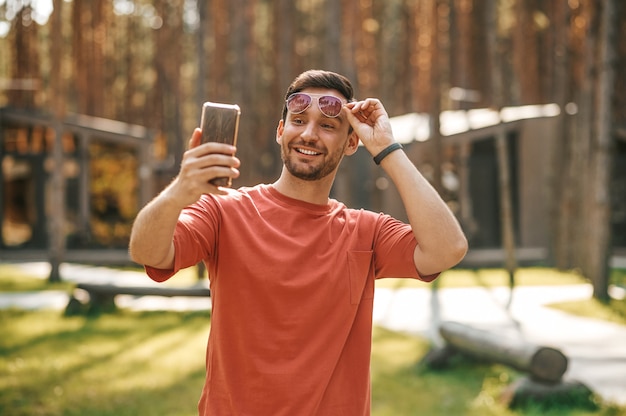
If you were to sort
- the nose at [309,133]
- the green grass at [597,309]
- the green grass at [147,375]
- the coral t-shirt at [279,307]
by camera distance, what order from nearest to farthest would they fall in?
the coral t-shirt at [279,307] < the nose at [309,133] < the green grass at [147,375] < the green grass at [597,309]

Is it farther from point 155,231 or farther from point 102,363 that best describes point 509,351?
point 155,231

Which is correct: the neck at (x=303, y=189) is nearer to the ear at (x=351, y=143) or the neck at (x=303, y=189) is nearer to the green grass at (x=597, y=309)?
the ear at (x=351, y=143)

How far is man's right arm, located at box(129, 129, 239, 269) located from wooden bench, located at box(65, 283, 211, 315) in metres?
9.17

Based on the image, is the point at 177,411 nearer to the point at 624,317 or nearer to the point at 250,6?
the point at 624,317

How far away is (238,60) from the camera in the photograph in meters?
20.2

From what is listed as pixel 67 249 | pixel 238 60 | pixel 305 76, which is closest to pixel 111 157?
pixel 67 249

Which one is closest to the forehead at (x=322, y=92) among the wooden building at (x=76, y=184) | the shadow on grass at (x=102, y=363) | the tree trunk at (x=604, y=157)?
the shadow on grass at (x=102, y=363)

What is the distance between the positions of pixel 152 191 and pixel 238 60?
6.55 meters

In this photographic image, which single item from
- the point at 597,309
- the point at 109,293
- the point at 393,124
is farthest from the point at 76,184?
the point at 597,309

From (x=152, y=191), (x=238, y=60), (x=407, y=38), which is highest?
(x=407, y=38)

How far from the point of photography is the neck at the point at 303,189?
2.75 metres

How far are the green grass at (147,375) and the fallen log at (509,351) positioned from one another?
0.29 metres

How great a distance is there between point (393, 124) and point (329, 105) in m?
24.1

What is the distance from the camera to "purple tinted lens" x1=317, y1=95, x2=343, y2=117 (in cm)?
272
